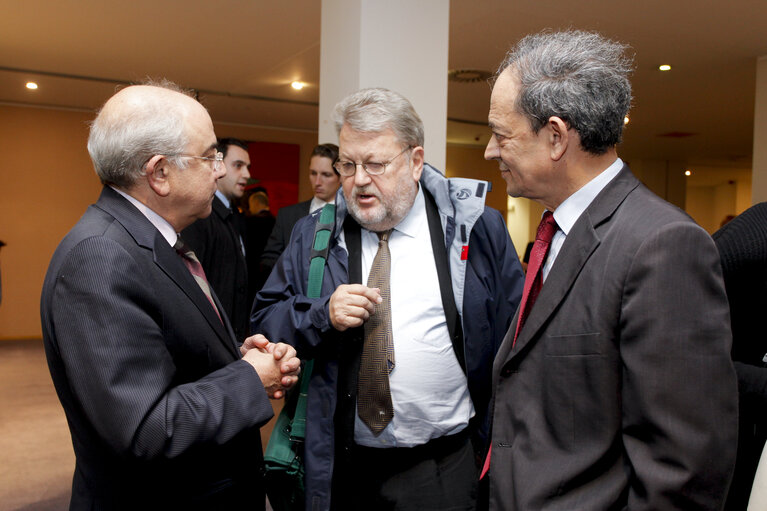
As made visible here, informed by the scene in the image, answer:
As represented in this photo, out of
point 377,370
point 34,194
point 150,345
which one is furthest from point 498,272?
point 34,194

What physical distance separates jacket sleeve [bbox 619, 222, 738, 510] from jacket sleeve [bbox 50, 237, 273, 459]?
0.86 metres

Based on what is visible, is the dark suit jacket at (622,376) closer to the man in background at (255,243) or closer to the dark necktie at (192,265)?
the dark necktie at (192,265)

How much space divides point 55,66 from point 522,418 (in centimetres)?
761

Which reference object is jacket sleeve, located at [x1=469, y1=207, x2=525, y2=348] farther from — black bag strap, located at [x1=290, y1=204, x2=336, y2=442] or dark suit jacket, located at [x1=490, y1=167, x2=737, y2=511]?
dark suit jacket, located at [x1=490, y1=167, x2=737, y2=511]

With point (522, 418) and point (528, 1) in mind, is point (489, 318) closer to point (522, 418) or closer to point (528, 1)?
point (522, 418)

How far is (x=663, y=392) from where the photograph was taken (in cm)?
104

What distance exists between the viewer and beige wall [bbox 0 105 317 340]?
9.16m

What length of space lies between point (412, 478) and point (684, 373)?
1014 millimetres

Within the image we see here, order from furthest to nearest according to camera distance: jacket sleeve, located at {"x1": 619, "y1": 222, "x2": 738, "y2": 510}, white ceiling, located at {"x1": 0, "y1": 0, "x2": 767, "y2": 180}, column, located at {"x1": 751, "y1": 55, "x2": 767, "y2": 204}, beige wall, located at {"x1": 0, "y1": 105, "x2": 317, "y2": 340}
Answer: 1. beige wall, located at {"x1": 0, "y1": 105, "x2": 317, "y2": 340}
2. column, located at {"x1": 751, "y1": 55, "x2": 767, "y2": 204}
3. white ceiling, located at {"x1": 0, "y1": 0, "x2": 767, "y2": 180}
4. jacket sleeve, located at {"x1": 619, "y1": 222, "x2": 738, "y2": 510}

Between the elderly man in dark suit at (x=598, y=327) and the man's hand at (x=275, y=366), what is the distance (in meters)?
0.54

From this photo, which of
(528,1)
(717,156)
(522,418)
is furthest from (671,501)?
(717,156)

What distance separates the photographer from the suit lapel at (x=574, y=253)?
1184 millimetres

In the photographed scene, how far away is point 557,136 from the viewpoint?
127 centimetres

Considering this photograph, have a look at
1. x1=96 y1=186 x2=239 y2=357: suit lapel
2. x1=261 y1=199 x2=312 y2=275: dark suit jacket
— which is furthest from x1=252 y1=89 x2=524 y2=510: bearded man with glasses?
x1=261 y1=199 x2=312 y2=275: dark suit jacket
